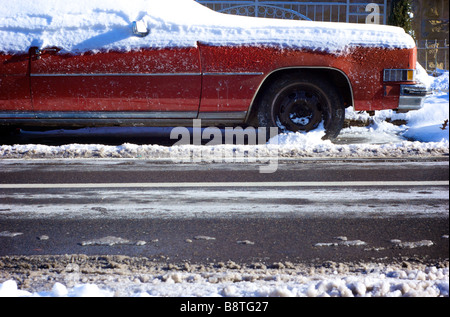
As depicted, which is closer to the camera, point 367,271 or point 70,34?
point 367,271

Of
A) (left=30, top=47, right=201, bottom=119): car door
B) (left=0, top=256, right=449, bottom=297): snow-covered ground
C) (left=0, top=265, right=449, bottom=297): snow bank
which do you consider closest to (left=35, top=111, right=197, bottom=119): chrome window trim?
(left=30, top=47, right=201, bottom=119): car door

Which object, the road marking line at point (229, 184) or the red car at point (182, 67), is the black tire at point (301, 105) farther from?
the road marking line at point (229, 184)

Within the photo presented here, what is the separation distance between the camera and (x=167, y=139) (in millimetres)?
6312

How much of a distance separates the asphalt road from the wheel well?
1.14m

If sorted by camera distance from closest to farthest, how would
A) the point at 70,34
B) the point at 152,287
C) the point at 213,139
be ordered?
the point at 152,287 → the point at 70,34 → the point at 213,139

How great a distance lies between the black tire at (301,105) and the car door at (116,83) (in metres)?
0.83

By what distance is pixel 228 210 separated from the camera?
3.38 meters

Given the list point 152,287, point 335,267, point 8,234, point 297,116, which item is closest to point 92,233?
point 8,234

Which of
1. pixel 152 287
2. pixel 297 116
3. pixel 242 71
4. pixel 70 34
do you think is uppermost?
pixel 70 34

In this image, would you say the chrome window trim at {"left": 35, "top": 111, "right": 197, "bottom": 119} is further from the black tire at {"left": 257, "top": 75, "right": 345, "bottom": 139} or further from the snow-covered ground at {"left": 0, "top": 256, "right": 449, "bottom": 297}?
the snow-covered ground at {"left": 0, "top": 256, "right": 449, "bottom": 297}

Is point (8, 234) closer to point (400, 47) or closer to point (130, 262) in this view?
point (130, 262)

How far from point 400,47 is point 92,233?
13.6 ft

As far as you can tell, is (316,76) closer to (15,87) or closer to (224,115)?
(224,115)

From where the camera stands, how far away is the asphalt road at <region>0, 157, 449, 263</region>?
2.73 m
